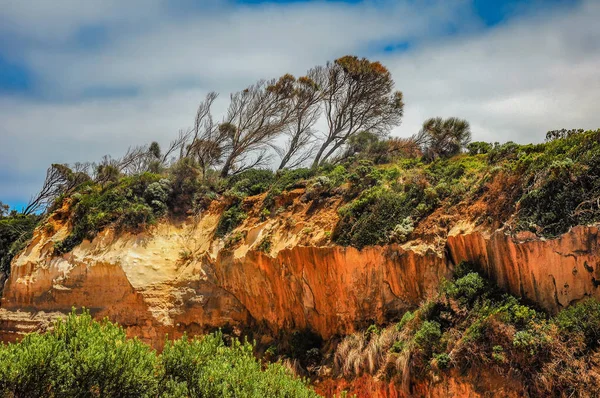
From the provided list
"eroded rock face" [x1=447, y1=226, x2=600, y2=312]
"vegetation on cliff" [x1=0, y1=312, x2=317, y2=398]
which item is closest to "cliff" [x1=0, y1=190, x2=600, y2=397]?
"eroded rock face" [x1=447, y1=226, x2=600, y2=312]

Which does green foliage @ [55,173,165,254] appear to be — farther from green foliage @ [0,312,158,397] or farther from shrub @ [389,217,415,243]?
shrub @ [389,217,415,243]

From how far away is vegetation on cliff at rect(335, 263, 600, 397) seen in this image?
11141 mm

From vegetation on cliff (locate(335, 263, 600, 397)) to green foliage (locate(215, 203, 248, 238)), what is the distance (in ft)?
27.0

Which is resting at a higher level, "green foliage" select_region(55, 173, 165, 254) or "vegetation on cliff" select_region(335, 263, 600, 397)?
"green foliage" select_region(55, 173, 165, 254)

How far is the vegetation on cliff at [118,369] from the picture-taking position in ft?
37.9

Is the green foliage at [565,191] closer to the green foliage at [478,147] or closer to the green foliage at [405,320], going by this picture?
the green foliage at [405,320]

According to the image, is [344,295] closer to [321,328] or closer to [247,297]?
[321,328]

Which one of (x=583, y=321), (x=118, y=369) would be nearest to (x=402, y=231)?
(x=583, y=321)

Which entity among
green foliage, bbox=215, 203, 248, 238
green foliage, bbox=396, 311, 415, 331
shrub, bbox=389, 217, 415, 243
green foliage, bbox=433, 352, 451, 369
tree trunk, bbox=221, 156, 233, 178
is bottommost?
green foliage, bbox=433, 352, 451, 369

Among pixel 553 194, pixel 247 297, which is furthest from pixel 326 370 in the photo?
pixel 553 194

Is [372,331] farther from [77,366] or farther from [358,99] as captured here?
[358,99]

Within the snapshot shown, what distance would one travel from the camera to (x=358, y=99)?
29.6 meters

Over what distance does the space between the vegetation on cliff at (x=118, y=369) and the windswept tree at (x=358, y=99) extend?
17.4 meters

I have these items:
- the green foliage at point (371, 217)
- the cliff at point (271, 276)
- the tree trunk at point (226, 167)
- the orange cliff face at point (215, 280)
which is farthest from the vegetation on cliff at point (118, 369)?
the tree trunk at point (226, 167)
